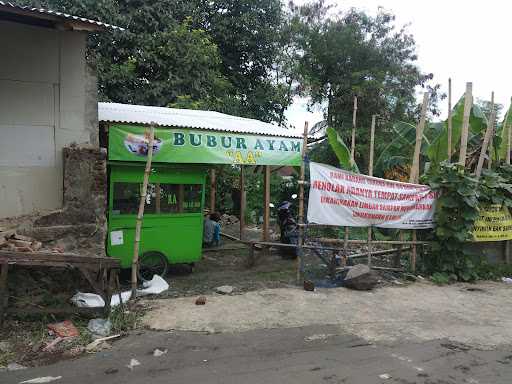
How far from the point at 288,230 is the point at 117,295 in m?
4.44

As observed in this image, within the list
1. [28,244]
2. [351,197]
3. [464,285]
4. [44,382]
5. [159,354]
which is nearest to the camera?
[44,382]

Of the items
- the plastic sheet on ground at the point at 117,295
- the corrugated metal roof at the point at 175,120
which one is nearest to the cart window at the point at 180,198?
the corrugated metal roof at the point at 175,120

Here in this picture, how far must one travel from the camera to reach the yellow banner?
29.2ft

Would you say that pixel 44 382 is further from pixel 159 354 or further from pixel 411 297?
pixel 411 297

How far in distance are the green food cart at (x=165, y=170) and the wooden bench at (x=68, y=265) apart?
1.60 m

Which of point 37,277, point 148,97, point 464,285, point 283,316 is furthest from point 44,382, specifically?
point 148,97

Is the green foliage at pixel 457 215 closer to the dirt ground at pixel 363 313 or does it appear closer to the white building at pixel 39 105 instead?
the dirt ground at pixel 363 313

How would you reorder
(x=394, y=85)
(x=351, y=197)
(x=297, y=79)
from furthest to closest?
(x=297, y=79)
(x=394, y=85)
(x=351, y=197)

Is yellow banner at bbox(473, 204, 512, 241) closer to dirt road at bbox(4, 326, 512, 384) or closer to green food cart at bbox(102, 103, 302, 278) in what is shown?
dirt road at bbox(4, 326, 512, 384)

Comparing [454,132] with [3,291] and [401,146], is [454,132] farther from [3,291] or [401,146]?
[3,291]

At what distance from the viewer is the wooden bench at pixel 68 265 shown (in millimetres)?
4789

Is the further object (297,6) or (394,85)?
(297,6)

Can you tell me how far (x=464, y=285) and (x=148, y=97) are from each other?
34.9 feet

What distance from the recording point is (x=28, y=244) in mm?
5344
